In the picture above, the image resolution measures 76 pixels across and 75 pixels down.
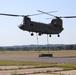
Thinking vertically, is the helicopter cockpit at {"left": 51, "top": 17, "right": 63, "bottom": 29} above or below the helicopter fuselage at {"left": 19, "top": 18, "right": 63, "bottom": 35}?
above

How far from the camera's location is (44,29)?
61.1m

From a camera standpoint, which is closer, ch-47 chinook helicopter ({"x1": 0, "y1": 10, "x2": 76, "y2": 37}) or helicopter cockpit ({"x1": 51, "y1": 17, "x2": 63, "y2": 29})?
ch-47 chinook helicopter ({"x1": 0, "y1": 10, "x2": 76, "y2": 37})

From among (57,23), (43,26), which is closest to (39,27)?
(43,26)

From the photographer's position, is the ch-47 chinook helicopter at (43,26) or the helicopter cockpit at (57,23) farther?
the helicopter cockpit at (57,23)

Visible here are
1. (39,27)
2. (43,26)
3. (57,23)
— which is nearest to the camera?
(39,27)

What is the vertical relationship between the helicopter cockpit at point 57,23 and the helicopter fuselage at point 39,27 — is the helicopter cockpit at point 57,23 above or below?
above

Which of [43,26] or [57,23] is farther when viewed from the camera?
[57,23]

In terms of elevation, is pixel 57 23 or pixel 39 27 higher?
pixel 57 23

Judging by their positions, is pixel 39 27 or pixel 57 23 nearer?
pixel 39 27

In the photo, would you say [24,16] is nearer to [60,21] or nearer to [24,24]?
[24,24]

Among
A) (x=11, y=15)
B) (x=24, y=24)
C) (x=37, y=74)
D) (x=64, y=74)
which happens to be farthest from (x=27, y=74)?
(x=24, y=24)

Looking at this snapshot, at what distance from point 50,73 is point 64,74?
4.35 feet

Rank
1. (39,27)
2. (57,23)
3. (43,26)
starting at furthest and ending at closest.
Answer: (57,23)
(43,26)
(39,27)

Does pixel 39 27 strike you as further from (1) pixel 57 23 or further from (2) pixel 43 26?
(1) pixel 57 23
